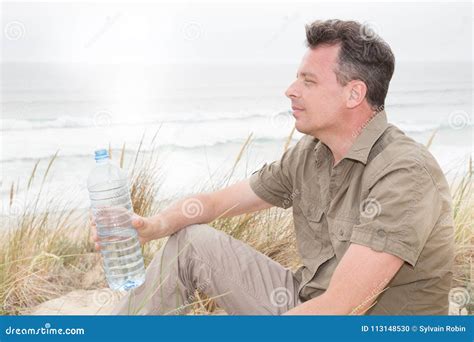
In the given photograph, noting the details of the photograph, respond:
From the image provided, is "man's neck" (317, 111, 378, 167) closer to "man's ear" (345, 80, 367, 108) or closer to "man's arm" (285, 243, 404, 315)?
"man's ear" (345, 80, 367, 108)

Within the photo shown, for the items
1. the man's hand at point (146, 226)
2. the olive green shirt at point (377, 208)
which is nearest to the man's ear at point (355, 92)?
the olive green shirt at point (377, 208)

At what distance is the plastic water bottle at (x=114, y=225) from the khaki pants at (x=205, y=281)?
238mm

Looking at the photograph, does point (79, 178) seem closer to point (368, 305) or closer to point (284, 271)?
point (284, 271)

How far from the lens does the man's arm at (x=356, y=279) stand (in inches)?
71.7

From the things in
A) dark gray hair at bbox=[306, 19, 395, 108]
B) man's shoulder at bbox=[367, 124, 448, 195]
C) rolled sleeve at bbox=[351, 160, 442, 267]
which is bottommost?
rolled sleeve at bbox=[351, 160, 442, 267]

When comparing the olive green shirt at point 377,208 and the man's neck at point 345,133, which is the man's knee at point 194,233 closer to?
the olive green shirt at point 377,208

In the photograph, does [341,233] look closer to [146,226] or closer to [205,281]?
[205,281]

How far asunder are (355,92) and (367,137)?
0.26m

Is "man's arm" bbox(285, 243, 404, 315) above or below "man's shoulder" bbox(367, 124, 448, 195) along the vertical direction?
below

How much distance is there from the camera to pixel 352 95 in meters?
2.34

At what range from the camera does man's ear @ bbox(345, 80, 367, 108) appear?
2.32 meters

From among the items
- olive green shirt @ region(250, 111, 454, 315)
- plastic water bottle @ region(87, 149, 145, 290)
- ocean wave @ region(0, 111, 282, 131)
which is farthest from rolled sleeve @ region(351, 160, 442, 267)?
ocean wave @ region(0, 111, 282, 131)

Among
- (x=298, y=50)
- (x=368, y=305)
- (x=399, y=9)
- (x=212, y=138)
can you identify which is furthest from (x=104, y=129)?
(x=368, y=305)

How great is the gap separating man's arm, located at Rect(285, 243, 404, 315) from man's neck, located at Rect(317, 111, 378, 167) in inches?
22.0
